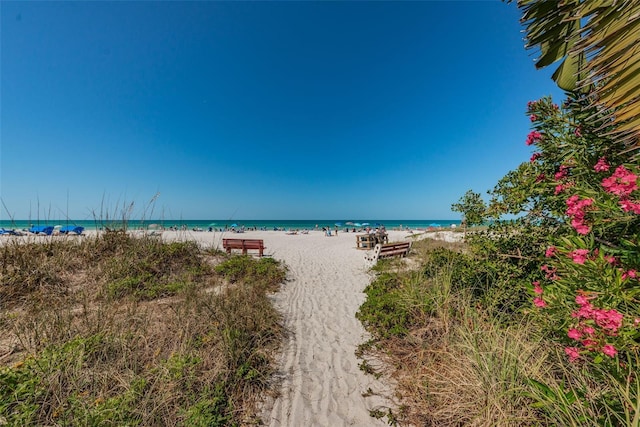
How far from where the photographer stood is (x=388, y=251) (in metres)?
13.0

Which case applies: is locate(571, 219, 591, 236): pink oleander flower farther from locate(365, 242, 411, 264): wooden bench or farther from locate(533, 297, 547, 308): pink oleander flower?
locate(365, 242, 411, 264): wooden bench

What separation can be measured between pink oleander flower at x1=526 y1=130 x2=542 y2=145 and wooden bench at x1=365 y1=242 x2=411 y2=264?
921cm

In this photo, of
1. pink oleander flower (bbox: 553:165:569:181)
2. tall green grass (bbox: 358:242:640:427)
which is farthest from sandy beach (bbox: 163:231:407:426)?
pink oleander flower (bbox: 553:165:569:181)

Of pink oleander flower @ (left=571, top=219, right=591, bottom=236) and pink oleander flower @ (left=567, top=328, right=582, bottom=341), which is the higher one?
pink oleander flower @ (left=571, top=219, right=591, bottom=236)

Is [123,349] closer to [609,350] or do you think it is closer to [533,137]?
[609,350]

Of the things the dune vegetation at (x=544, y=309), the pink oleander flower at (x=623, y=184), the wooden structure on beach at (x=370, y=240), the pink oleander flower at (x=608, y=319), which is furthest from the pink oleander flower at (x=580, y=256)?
the wooden structure on beach at (x=370, y=240)

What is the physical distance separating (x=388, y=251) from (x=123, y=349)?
1155 cm

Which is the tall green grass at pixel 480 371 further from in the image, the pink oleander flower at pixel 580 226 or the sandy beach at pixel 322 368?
the pink oleander flower at pixel 580 226

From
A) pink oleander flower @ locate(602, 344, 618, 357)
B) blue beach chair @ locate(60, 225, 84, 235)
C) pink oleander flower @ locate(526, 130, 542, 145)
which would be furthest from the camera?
blue beach chair @ locate(60, 225, 84, 235)

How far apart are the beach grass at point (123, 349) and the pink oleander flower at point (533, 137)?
17.6ft

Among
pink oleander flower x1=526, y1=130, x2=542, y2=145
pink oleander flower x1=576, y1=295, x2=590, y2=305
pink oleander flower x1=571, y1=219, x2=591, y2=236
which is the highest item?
pink oleander flower x1=526, y1=130, x2=542, y2=145

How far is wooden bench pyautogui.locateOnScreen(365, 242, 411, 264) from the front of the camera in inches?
493

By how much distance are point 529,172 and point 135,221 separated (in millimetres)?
10959

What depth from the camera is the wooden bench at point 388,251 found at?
1252 cm
